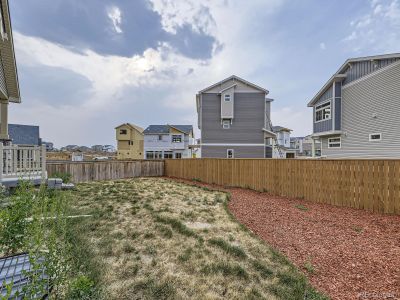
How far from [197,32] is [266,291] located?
1503 centimetres

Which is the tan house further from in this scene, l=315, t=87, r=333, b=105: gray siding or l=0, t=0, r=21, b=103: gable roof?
l=315, t=87, r=333, b=105: gray siding

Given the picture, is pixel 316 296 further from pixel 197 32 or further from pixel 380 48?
pixel 380 48

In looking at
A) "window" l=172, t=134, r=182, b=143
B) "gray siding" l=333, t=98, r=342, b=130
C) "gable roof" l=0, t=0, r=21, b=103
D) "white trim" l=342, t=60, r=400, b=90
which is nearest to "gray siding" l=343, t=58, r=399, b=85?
"white trim" l=342, t=60, r=400, b=90

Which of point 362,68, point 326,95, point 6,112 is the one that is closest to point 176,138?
point 326,95

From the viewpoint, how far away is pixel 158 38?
1373cm

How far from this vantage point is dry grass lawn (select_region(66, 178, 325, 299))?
99.7 inches

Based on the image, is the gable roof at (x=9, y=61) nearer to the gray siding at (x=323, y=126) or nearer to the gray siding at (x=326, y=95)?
the gray siding at (x=326, y=95)

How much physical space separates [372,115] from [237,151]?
11131 mm

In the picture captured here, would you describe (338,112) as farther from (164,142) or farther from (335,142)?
(164,142)

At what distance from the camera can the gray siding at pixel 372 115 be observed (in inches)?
431

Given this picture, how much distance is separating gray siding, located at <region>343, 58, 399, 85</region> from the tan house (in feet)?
112

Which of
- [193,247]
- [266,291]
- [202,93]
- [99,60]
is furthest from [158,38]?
[266,291]

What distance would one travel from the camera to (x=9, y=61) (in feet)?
30.1

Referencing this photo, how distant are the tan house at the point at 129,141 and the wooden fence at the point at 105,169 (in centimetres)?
2249
